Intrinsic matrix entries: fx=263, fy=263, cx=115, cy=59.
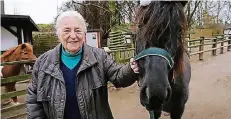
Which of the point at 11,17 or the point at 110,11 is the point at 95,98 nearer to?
the point at 11,17

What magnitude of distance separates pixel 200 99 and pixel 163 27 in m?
4.45

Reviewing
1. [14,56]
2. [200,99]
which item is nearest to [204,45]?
[200,99]

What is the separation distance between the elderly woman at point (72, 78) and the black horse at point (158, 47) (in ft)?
0.62

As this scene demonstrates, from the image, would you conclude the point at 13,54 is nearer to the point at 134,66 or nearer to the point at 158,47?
the point at 134,66

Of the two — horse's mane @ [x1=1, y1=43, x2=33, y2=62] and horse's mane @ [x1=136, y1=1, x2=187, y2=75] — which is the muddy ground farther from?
horse's mane @ [x1=136, y1=1, x2=187, y2=75]

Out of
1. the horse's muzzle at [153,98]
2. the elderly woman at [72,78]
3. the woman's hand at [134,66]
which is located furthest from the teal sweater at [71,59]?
the horse's muzzle at [153,98]

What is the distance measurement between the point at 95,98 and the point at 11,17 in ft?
23.9

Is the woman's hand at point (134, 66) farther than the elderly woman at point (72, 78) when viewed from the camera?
No

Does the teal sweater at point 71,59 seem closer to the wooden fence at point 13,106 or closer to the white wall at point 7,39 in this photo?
the wooden fence at point 13,106

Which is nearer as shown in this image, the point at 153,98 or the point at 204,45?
the point at 153,98

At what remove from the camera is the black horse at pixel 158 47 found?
143cm

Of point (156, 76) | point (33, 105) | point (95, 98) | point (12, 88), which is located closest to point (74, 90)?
point (95, 98)

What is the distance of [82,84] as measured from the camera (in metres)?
1.73

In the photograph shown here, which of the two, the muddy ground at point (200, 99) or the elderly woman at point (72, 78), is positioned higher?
the elderly woman at point (72, 78)
